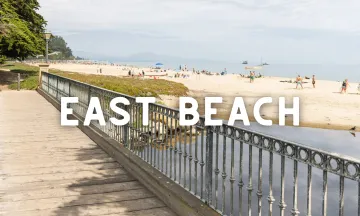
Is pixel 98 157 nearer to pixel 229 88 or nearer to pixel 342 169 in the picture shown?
pixel 342 169

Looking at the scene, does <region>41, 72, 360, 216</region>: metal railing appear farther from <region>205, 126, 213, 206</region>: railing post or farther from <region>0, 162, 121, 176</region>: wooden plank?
<region>0, 162, 121, 176</region>: wooden plank

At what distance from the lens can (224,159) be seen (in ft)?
15.8

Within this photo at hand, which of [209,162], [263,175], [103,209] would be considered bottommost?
[263,175]

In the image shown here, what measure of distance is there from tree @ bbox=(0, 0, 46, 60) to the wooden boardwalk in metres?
25.8

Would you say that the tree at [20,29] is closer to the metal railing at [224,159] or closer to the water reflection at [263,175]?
the metal railing at [224,159]

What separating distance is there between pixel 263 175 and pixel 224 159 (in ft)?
33.3

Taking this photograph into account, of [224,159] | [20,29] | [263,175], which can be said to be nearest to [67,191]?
[224,159]

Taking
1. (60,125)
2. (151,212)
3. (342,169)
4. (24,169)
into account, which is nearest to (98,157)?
(24,169)

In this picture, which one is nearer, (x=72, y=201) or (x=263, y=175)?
(x=72, y=201)

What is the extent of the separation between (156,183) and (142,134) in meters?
1.41

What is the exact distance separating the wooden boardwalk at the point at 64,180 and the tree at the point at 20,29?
25.8 m

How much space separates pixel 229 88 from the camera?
59062 millimetres

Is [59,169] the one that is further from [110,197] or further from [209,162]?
[209,162]

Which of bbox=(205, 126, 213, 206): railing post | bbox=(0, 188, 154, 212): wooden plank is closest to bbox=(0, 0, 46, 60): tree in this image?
bbox=(0, 188, 154, 212): wooden plank
